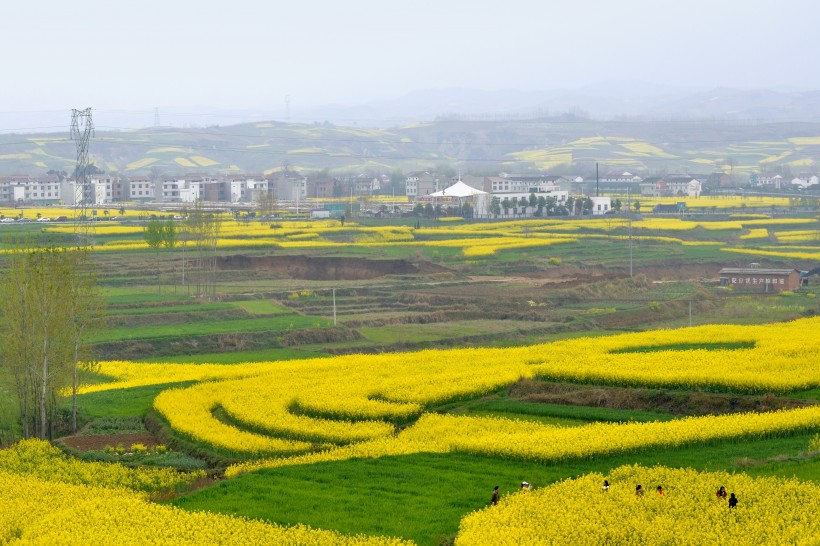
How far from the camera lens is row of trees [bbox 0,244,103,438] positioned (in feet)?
114

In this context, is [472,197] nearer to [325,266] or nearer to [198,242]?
[325,266]

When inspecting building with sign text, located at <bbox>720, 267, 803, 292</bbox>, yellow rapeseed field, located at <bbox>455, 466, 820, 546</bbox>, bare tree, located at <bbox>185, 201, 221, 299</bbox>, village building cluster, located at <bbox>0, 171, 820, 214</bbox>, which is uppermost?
village building cluster, located at <bbox>0, 171, 820, 214</bbox>

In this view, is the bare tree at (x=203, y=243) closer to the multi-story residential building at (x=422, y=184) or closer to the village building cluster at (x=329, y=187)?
the village building cluster at (x=329, y=187)

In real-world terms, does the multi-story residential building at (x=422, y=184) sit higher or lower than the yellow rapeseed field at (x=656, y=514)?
higher

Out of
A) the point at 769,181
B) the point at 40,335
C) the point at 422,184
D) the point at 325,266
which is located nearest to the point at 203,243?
the point at 325,266

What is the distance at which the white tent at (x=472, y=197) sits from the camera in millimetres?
121062

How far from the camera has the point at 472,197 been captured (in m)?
130

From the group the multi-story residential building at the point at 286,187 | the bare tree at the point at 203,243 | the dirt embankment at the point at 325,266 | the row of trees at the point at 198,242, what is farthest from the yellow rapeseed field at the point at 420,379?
the multi-story residential building at the point at 286,187

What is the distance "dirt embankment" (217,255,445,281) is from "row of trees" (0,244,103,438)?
3740cm

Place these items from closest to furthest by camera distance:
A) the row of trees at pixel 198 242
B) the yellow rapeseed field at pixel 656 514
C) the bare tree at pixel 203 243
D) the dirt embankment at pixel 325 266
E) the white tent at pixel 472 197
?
the yellow rapeseed field at pixel 656 514, the bare tree at pixel 203 243, the row of trees at pixel 198 242, the dirt embankment at pixel 325 266, the white tent at pixel 472 197

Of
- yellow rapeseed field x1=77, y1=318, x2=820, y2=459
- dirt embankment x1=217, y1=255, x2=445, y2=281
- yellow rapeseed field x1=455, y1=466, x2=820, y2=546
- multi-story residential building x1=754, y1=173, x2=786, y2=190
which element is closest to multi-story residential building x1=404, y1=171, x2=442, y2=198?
multi-story residential building x1=754, y1=173, x2=786, y2=190

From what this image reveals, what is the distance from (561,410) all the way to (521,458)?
591 centimetres

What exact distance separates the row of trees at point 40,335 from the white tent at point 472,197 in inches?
3382

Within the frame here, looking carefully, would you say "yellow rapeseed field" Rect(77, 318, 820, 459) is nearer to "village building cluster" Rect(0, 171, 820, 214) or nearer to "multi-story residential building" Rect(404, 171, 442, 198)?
"village building cluster" Rect(0, 171, 820, 214)
